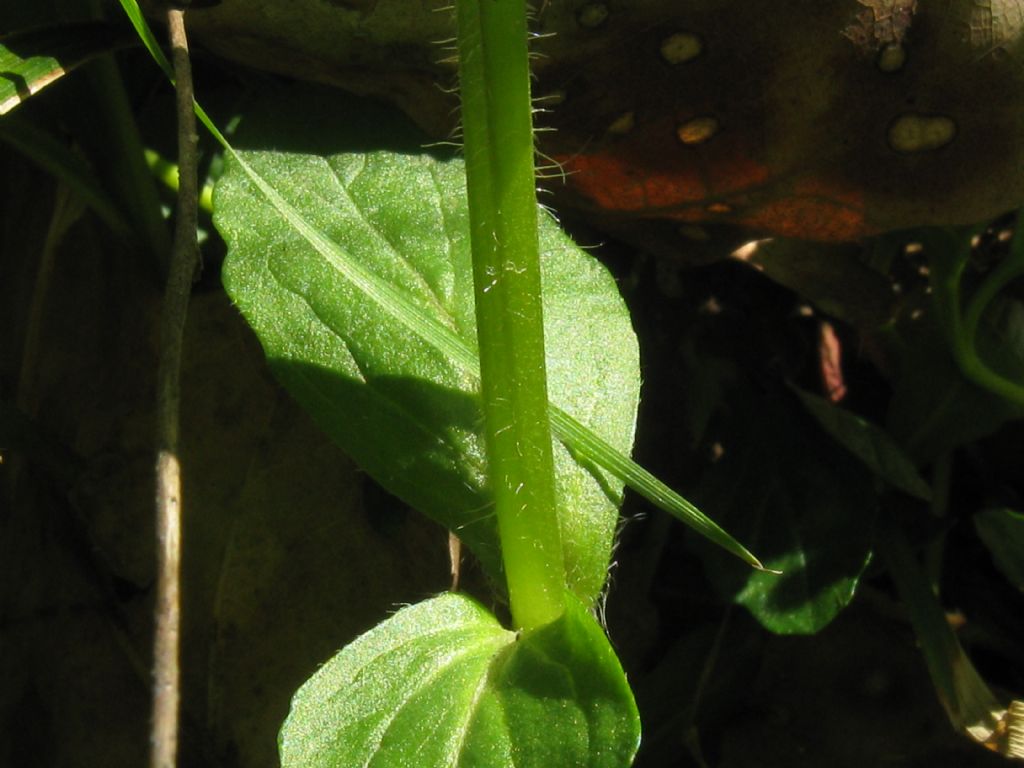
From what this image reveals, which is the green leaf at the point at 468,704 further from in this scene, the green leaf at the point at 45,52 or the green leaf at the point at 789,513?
the green leaf at the point at 45,52

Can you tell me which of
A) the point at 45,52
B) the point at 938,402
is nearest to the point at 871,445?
the point at 938,402

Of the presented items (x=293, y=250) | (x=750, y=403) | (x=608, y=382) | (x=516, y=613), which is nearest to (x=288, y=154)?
(x=293, y=250)

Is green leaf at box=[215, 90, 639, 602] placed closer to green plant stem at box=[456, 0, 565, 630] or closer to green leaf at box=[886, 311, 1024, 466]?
green plant stem at box=[456, 0, 565, 630]

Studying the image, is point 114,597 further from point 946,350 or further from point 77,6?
point 946,350

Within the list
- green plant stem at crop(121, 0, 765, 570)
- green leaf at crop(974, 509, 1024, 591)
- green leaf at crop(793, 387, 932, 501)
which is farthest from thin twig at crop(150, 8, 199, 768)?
green leaf at crop(974, 509, 1024, 591)

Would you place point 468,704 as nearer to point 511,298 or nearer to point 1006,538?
point 511,298

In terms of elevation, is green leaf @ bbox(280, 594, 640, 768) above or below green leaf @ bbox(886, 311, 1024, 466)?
below
